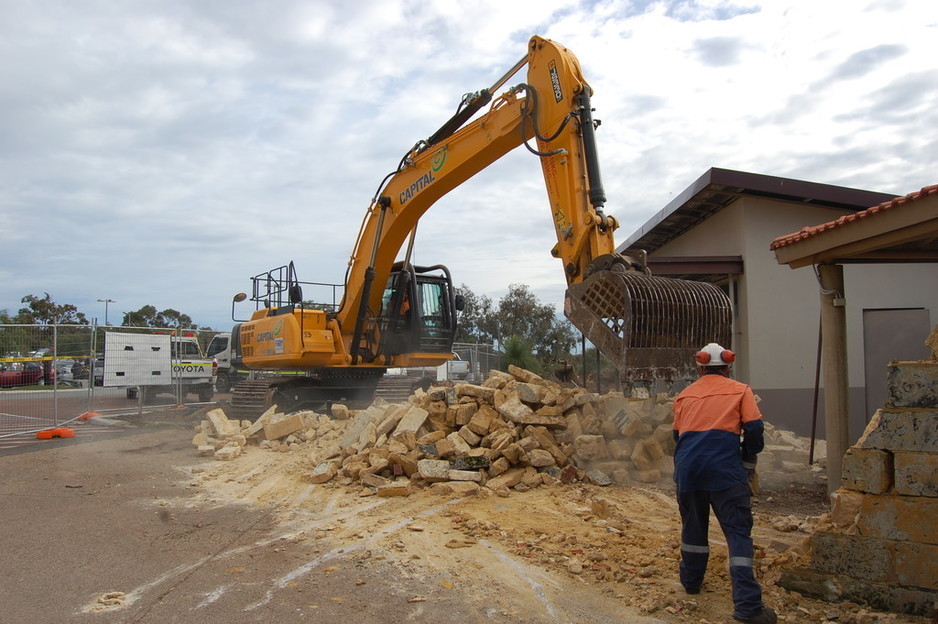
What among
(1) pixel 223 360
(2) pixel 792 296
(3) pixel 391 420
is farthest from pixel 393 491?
(1) pixel 223 360

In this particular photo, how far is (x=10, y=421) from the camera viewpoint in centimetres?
1402

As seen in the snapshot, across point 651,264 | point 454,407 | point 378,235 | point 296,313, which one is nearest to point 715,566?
point 454,407

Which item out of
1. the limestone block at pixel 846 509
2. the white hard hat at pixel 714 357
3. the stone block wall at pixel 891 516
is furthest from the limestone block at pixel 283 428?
the limestone block at pixel 846 509

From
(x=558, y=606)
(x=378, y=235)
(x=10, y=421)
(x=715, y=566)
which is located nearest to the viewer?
(x=558, y=606)

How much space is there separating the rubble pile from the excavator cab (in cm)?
410

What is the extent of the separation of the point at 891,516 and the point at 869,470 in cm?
28

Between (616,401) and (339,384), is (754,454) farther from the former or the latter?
(339,384)

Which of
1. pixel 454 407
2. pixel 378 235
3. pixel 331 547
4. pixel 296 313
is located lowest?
pixel 331 547

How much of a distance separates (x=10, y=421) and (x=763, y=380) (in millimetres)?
14491

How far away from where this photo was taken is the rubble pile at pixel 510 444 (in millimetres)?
7645

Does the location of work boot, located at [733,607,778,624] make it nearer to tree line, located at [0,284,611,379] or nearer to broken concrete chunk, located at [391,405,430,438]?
broken concrete chunk, located at [391,405,430,438]

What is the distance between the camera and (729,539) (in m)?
4.22

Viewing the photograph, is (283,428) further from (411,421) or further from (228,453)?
(411,421)

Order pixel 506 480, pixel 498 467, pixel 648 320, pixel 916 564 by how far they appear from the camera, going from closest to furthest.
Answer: pixel 916 564 → pixel 648 320 → pixel 506 480 → pixel 498 467
